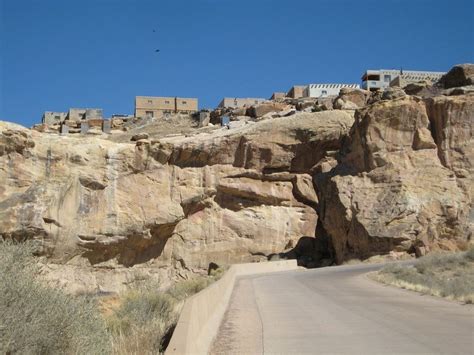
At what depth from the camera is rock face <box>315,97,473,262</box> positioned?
35.0 m

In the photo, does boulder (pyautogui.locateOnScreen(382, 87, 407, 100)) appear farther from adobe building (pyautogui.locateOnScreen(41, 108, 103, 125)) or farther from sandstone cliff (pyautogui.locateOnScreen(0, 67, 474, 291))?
adobe building (pyautogui.locateOnScreen(41, 108, 103, 125))

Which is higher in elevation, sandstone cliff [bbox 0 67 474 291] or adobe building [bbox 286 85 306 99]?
adobe building [bbox 286 85 306 99]

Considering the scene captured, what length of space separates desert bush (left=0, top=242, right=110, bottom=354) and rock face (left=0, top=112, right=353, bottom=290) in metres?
31.5

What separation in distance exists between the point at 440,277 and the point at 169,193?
84.5ft

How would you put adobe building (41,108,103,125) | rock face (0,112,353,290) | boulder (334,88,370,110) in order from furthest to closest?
adobe building (41,108,103,125)
boulder (334,88,370,110)
rock face (0,112,353,290)

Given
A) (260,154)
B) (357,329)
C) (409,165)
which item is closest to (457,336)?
(357,329)

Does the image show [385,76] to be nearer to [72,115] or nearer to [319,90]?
[319,90]

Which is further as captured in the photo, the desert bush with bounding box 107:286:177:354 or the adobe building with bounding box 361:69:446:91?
the adobe building with bounding box 361:69:446:91

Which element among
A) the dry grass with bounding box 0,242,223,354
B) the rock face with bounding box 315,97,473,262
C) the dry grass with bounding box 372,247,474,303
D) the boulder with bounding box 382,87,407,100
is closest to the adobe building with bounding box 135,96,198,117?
the boulder with bounding box 382,87,407,100

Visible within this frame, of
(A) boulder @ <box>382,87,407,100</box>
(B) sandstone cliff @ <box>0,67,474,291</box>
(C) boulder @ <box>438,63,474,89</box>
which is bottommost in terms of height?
(B) sandstone cliff @ <box>0,67,474,291</box>

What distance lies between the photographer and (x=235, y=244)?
44.4 meters

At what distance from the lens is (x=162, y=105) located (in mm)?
84188

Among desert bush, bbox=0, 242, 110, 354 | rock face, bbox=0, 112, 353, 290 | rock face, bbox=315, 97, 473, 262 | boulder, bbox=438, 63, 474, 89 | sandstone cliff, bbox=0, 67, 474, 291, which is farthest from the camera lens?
boulder, bbox=438, 63, 474, 89

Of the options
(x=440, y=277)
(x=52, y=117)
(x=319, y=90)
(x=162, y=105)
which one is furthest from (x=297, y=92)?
(x=440, y=277)
